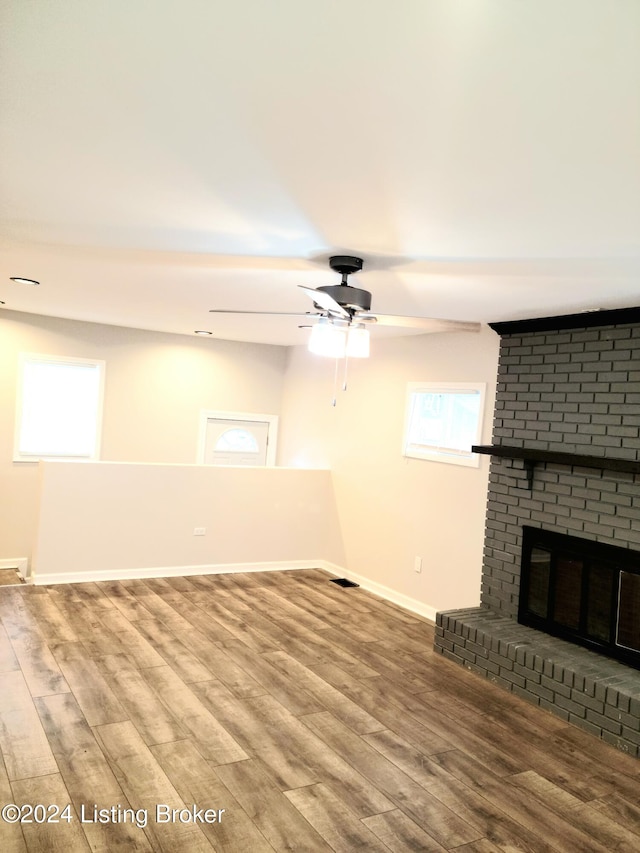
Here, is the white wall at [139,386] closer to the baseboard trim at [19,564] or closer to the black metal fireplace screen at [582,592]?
the baseboard trim at [19,564]

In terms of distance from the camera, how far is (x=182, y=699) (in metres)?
3.50

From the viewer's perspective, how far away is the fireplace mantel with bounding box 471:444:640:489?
371 centimetres

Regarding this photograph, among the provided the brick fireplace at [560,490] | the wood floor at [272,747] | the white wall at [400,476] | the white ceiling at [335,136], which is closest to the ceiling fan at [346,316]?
the white ceiling at [335,136]

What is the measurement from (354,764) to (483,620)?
1773 mm

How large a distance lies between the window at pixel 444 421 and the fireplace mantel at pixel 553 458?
32cm

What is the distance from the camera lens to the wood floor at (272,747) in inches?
97.5

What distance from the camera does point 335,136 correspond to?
182cm

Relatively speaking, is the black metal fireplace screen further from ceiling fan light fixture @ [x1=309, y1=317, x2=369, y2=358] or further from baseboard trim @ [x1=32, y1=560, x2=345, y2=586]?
baseboard trim @ [x1=32, y1=560, x2=345, y2=586]

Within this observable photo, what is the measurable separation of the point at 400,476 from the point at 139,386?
3.18 m

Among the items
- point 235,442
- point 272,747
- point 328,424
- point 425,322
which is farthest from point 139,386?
point 272,747

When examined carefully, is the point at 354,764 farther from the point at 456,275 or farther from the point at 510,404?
the point at 510,404

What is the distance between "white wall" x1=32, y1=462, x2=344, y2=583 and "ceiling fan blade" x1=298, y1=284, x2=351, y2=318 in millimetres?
3174

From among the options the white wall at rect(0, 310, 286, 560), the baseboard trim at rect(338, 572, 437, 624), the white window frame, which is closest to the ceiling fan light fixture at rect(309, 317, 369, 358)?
the baseboard trim at rect(338, 572, 437, 624)

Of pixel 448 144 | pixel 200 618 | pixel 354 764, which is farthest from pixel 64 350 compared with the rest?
pixel 448 144
